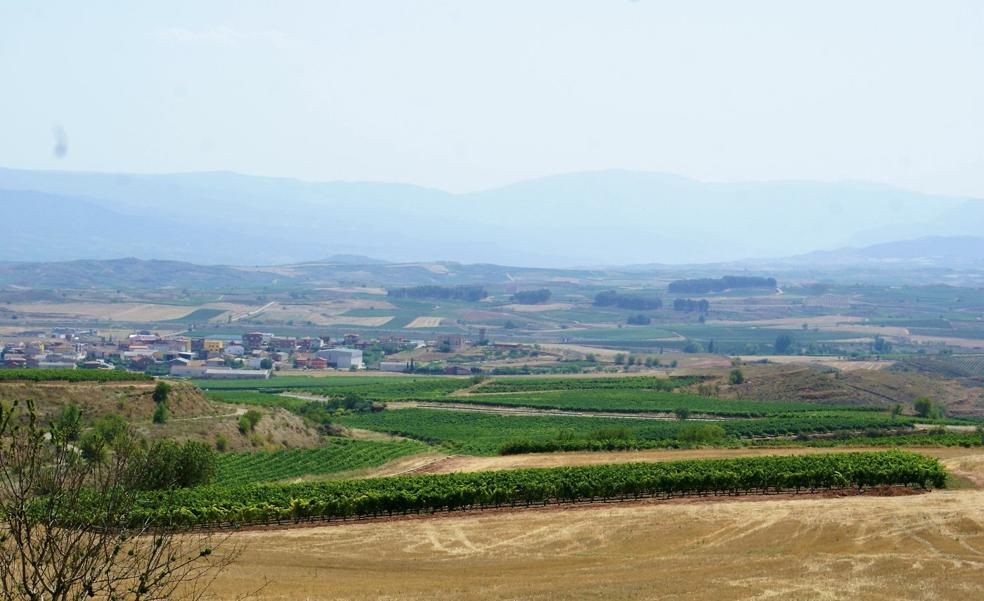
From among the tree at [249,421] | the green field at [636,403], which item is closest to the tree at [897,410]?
the green field at [636,403]

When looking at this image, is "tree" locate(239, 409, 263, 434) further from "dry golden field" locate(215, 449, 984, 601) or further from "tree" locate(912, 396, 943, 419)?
"tree" locate(912, 396, 943, 419)

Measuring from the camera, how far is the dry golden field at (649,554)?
27438 millimetres

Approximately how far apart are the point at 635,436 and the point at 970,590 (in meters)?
39.2

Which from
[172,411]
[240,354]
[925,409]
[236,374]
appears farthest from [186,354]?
[925,409]

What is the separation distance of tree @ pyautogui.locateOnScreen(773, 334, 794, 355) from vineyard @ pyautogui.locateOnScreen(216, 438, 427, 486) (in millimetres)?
107421

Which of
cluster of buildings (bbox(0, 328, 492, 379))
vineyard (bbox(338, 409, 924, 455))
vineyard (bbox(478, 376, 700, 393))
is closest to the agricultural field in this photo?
vineyard (bbox(338, 409, 924, 455))

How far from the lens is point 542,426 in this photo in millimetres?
75938

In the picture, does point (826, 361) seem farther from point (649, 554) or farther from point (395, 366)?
point (649, 554)

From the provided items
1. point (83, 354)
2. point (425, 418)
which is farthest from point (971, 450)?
point (83, 354)

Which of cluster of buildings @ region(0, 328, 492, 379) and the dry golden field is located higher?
the dry golden field

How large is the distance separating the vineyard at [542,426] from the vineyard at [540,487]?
17.8 m

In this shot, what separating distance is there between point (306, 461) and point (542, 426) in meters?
23.5

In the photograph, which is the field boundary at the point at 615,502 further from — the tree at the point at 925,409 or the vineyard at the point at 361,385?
the vineyard at the point at 361,385

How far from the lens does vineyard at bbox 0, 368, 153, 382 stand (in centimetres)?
6312
